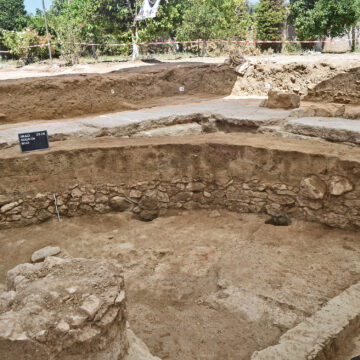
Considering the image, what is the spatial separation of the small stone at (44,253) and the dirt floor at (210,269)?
0.39ft

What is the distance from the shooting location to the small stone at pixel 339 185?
13.8 feet

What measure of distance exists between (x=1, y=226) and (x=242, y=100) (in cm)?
572

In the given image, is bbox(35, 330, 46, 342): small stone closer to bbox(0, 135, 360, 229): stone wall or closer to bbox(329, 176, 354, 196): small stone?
bbox(0, 135, 360, 229): stone wall

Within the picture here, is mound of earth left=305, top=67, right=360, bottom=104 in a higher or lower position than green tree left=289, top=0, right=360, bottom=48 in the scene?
lower

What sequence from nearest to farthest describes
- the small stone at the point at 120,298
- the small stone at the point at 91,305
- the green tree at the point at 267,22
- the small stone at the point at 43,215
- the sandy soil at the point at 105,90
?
1. the small stone at the point at 91,305
2. the small stone at the point at 120,298
3. the small stone at the point at 43,215
4. the sandy soil at the point at 105,90
5. the green tree at the point at 267,22

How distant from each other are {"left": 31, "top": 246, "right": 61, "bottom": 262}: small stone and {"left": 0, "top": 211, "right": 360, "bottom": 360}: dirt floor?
0.12 meters

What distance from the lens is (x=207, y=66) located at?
30.7 ft

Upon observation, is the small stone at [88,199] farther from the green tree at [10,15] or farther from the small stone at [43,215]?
the green tree at [10,15]

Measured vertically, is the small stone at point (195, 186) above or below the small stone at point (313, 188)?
below

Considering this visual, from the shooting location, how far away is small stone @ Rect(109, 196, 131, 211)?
501 cm

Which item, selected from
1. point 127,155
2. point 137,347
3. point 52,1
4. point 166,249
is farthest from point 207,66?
point 52,1

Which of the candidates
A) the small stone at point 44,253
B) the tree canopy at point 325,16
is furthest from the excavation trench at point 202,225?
the tree canopy at point 325,16

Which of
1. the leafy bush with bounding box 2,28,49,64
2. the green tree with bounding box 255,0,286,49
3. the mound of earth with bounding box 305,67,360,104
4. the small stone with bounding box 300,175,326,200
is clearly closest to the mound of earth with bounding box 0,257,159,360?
the small stone with bounding box 300,175,326,200

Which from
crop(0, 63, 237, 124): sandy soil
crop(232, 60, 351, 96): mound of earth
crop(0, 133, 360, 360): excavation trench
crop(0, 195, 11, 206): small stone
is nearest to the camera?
crop(0, 133, 360, 360): excavation trench
